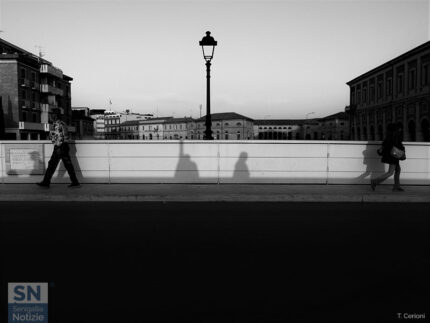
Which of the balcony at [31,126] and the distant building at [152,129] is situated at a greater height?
the distant building at [152,129]

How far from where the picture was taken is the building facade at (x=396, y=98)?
4675 cm

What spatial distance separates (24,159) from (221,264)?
7666 millimetres

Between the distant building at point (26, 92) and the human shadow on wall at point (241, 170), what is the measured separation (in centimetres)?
4109

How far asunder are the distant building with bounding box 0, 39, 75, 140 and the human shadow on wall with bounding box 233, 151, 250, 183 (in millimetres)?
41091

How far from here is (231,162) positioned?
9.30 metres

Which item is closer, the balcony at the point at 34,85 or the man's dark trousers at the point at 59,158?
the man's dark trousers at the point at 59,158

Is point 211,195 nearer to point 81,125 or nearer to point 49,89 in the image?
point 49,89

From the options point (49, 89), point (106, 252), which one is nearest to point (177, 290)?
point (106, 252)

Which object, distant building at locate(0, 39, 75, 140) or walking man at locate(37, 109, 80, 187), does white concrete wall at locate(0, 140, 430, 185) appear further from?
distant building at locate(0, 39, 75, 140)

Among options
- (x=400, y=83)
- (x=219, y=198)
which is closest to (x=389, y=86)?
(x=400, y=83)

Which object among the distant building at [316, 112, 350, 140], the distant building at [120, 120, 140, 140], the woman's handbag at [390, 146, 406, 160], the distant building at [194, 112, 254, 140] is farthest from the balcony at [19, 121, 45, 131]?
the distant building at [120, 120, 140, 140]

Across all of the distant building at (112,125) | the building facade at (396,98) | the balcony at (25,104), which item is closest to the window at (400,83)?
the building facade at (396,98)

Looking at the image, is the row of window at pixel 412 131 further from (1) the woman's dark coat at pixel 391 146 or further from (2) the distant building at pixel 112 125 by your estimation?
(2) the distant building at pixel 112 125

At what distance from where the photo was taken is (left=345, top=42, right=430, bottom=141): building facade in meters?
46.8
